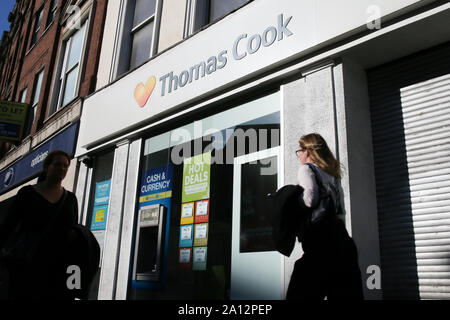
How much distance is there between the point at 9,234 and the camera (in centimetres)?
285

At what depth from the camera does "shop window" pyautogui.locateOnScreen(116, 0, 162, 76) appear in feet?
26.7

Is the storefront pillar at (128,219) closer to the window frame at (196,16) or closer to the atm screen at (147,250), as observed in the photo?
the atm screen at (147,250)

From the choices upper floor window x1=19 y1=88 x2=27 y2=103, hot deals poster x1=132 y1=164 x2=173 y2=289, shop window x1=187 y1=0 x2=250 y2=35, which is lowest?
hot deals poster x1=132 y1=164 x2=173 y2=289

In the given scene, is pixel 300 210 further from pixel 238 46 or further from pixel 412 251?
pixel 238 46

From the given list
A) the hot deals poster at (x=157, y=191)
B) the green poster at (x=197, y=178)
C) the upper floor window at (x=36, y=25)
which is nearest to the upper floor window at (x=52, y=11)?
the upper floor window at (x=36, y=25)

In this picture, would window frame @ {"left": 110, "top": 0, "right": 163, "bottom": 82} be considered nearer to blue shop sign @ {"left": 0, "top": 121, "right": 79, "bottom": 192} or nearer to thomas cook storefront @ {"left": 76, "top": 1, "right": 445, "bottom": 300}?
thomas cook storefront @ {"left": 76, "top": 1, "right": 445, "bottom": 300}

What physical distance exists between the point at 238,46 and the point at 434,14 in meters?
2.49

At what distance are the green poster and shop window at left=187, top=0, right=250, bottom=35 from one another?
2.24 m

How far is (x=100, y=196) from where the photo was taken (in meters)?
7.92

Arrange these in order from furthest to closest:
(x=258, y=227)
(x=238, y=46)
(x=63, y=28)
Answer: (x=63, y=28) → (x=238, y=46) → (x=258, y=227)

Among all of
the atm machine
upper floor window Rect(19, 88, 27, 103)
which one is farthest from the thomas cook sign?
upper floor window Rect(19, 88, 27, 103)

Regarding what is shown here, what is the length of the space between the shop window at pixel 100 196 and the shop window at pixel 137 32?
188 centimetres

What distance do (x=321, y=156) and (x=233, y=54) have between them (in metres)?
2.66

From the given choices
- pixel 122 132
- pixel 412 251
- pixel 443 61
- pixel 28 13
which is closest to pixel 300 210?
pixel 412 251
